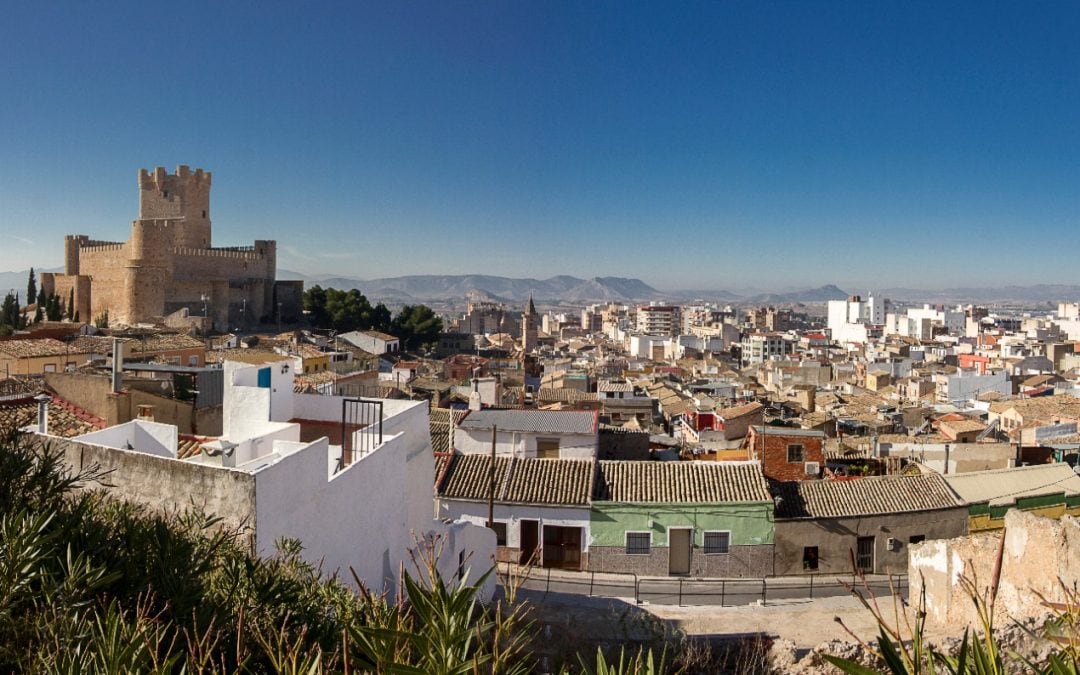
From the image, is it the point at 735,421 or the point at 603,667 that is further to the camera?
the point at 735,421

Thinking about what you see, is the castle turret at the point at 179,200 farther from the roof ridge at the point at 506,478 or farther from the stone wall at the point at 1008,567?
the stone wall at the point at 1008,567

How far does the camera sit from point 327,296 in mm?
54750

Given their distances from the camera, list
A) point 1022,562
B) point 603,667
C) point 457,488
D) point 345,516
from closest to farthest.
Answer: point 603,667, point 345,516, point 1022,562, point 457,488

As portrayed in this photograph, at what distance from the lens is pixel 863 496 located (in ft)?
50.1

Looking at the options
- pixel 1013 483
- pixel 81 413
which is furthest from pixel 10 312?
pixel 1013 483

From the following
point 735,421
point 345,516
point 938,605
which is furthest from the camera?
point 735,421

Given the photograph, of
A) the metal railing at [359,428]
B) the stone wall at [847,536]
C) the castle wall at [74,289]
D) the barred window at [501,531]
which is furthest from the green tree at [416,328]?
the metal railing at [359,428]

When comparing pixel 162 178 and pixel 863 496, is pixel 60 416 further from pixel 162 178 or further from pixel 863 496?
pixel 162 178

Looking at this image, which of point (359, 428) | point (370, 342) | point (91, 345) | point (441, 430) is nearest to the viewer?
point (359, 428)

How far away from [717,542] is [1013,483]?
706 cm

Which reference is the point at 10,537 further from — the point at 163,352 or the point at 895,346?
the point at 895,346

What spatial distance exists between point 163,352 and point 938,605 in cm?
2580

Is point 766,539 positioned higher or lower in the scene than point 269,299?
lower

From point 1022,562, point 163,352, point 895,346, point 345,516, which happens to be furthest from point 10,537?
point 895,346
